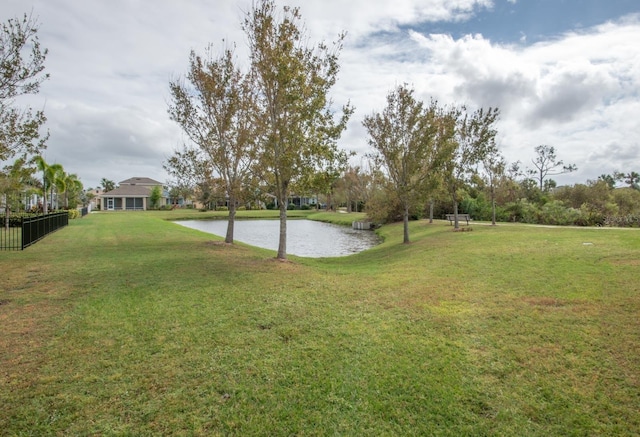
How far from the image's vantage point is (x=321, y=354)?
16.2ft

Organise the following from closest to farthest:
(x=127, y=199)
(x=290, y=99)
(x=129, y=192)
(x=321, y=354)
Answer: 1. (x=321, y=354)
2. (x=290, y=99)
3. (x=127, y=199)
4. (x=129, y=192)

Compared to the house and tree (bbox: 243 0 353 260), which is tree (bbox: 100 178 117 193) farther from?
tree (bbox: 243 0 353 260)

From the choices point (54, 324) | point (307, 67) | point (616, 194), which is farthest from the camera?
point (616, 194)

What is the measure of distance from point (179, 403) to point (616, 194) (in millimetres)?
38866

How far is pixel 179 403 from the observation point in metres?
3.80

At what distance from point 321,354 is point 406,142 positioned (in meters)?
15.5

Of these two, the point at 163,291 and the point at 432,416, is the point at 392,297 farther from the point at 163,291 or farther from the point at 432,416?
A: the point at 163,291

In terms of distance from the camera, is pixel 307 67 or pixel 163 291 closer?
pixel 163 291

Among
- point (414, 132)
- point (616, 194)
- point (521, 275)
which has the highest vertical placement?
point (414, 132)

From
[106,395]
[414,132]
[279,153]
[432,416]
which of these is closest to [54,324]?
[106,395]

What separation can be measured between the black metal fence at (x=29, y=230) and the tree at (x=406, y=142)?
15844 mm

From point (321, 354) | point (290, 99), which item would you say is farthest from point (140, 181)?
point (321, 354)

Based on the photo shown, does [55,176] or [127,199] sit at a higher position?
[55,176]

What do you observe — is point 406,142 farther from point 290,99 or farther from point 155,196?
point 155,196
